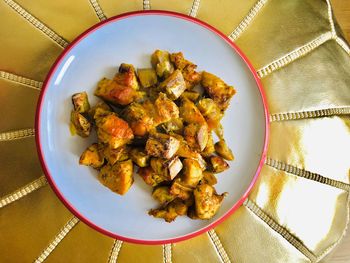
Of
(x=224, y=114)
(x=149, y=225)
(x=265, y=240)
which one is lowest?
(x=149, y=225)

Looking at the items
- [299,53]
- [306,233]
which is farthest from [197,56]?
[306,233]

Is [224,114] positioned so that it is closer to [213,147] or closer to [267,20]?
[213,147]

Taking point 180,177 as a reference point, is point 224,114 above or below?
above

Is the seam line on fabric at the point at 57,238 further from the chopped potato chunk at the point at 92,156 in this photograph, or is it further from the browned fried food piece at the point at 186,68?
the browned fried food piece at the point at 186,68

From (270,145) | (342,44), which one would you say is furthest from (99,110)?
(342,44)

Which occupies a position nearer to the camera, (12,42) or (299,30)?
(12,42)

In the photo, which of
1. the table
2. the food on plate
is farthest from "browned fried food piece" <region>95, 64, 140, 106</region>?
the table

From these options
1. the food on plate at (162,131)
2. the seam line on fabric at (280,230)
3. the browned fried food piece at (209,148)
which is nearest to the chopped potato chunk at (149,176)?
the food on plate at (162,131)

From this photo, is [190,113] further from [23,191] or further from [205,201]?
[23,191]
